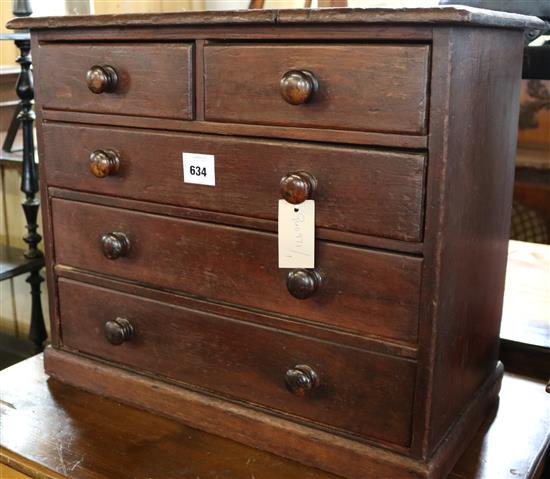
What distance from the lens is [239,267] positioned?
1.00 meters

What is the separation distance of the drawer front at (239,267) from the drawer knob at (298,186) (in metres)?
0.07

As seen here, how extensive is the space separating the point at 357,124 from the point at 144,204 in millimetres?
365

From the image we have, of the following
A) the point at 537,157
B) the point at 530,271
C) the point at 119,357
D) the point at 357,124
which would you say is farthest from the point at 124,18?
the point at 537,157

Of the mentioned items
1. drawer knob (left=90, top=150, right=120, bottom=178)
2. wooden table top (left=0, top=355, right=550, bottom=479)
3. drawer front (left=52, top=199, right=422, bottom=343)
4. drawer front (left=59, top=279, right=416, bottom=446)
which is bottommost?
wooden table top (left=0, top=355, right=550, bottom=479)

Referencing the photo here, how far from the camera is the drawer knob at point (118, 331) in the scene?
113 centimetres

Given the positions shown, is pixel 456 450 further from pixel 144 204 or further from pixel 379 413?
pixel 144 204

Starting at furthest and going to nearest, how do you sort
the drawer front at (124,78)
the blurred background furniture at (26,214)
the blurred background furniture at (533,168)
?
the blurred background furniture at (533,168), the blurred background furniture at (26,214), the drawer front at (124,78)

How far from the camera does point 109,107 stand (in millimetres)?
1064

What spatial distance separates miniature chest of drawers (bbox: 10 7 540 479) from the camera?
2.77 feet

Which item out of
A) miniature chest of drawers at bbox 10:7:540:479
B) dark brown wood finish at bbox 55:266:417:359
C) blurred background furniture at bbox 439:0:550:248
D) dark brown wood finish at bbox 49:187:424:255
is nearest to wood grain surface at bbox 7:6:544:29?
miniature chest of drawers at bbox 10:7:540:479

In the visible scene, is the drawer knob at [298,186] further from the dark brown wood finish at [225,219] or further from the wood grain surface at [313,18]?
the wood grain surface at [313,18]

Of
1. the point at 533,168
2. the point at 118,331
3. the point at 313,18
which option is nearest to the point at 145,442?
the point at 118,331

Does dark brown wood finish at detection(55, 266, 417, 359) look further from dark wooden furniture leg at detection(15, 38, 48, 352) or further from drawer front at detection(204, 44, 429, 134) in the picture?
dark wooden furniture leg at detection(15, 38, 48, 352)

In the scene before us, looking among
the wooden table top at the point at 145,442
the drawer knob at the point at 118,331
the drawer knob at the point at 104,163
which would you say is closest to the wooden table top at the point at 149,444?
the wooden table top at the point at 145,442
